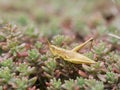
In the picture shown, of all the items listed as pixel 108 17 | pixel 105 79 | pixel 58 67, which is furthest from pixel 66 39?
pixel 108 17

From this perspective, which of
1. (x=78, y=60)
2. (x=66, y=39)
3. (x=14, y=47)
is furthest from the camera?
(x=66, y=39)

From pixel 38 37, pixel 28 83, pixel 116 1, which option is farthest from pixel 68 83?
pixel 116 1

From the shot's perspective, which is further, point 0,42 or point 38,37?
point 38,37

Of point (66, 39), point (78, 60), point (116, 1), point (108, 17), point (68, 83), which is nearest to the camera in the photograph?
point (68, 83)

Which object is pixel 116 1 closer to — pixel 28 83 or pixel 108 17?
pixel 28 83

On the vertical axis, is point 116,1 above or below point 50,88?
above

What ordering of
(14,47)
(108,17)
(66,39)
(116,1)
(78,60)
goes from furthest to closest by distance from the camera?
(108,17), (116,1), (66,39), (14,47), (78,60)

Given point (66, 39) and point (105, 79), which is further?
point (66, 39)

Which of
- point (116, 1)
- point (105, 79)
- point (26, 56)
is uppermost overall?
point (116, 1)

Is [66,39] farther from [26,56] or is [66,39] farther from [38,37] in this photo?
[26,56]
